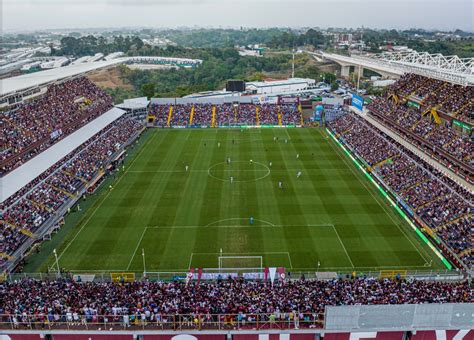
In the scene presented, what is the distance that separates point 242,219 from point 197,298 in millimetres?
15314

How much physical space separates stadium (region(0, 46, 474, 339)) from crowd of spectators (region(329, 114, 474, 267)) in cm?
18

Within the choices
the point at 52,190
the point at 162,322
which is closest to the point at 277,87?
the point at 52,190

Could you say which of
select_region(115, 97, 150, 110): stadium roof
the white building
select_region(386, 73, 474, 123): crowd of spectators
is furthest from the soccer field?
the white building

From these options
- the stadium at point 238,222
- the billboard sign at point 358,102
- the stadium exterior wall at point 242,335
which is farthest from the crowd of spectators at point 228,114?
the stadium exterior wall at point 242,335

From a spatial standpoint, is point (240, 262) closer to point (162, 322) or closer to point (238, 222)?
point (238, 222)

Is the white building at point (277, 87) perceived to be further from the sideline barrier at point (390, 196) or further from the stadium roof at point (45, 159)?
the stadium roof at point (45, 159)

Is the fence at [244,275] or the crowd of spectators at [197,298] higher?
the crowd of spectators at [197,298]

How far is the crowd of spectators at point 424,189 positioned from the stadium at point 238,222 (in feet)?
0.60

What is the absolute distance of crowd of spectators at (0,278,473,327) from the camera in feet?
66.0

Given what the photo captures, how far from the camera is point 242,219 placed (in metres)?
36.6

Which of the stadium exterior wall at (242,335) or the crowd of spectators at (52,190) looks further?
the crowd of spectators at (52,190)

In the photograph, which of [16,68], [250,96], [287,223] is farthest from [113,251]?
[16,68]

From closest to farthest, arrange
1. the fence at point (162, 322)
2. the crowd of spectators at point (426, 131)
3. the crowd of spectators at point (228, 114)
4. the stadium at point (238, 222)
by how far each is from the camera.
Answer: the fence at point (162, 322) < the stadium at point (238, 222) < the crowd of spectators at point (426, 131) < the crowd of spectators at point (228, 114)

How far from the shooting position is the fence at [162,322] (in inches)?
773
